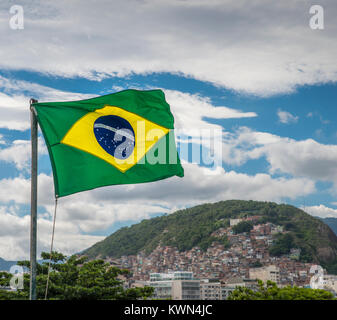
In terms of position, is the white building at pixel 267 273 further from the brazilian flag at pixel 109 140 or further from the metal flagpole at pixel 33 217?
the metal flagpole at pixel 33 217

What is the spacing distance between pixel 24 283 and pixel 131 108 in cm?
1856

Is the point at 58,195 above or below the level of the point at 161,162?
below

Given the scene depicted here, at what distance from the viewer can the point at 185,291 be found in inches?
3927

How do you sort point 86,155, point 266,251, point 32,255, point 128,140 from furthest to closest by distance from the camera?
point 266,251
point 128,140
point 86,155
point 32,255

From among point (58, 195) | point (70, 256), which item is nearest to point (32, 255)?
point (58, 195)

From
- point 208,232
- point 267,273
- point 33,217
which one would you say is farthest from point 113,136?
point 208,232

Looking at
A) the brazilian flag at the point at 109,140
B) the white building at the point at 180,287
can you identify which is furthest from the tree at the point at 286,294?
the white building at the point at 180,287

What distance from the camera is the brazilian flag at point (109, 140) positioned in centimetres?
630

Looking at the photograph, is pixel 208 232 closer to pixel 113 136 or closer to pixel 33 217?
pixel 113 136

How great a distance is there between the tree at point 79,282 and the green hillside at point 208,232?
10944cm

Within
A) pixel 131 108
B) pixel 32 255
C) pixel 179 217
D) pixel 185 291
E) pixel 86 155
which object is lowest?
pixel 185 291

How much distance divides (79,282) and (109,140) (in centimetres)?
1840

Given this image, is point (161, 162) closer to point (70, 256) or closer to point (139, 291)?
point (139, 291)
